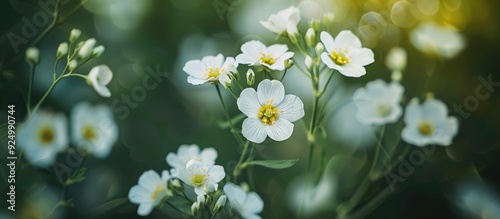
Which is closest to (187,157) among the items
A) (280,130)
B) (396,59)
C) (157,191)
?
(157,191)

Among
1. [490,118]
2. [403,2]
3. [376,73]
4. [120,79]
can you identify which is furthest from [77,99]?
[490,118]

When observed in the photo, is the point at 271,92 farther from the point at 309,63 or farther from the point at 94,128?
the point at 94,128

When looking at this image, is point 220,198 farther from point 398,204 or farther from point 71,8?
point 71,8

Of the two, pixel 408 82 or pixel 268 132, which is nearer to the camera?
pixel 268 132

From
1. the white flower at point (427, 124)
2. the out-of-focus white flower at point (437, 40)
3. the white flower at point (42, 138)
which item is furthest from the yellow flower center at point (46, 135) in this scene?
the out-of-focus white flower at point (437, 40)

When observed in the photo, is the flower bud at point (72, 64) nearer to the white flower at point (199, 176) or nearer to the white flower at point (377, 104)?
the white flower at point (199, 176)
